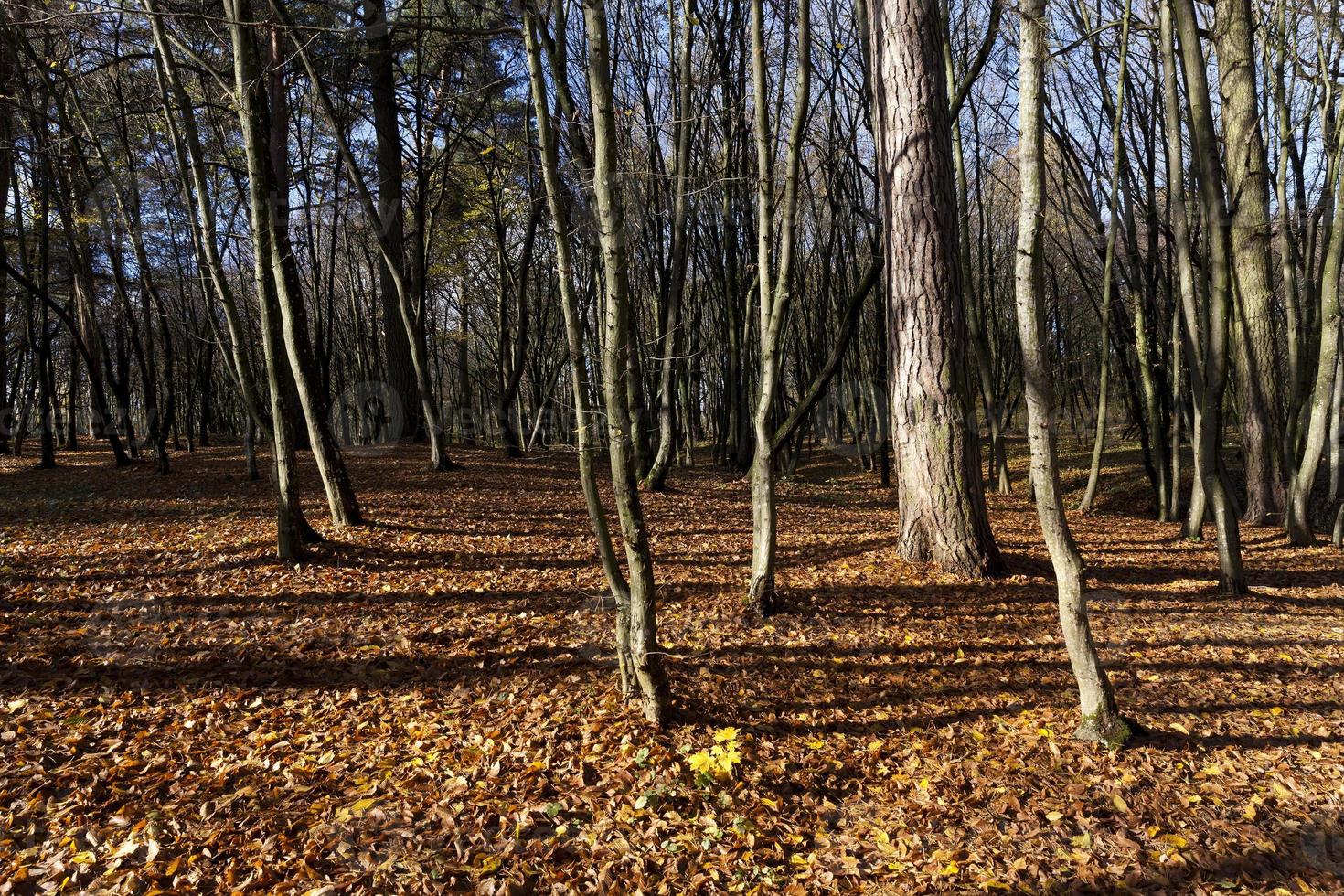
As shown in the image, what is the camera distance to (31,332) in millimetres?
14969

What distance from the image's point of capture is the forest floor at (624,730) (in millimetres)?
2986

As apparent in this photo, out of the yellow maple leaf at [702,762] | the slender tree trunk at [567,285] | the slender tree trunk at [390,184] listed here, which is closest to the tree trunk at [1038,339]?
the yellow maple leaf at [702,762]

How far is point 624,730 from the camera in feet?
12.6

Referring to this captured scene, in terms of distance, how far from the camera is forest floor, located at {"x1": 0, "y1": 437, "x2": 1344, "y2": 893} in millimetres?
2986

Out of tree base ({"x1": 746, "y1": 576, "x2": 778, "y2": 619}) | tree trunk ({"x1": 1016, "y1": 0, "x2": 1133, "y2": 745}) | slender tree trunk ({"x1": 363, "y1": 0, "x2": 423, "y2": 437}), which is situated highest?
slender tree trunk ({"x1": 363, "y1": 0, "x2": 423, "y2": 437})

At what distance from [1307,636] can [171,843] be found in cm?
720

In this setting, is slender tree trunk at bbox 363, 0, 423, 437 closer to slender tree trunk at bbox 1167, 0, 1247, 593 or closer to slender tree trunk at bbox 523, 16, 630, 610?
slender tree trunk at bbox 523, 16, 630, 610

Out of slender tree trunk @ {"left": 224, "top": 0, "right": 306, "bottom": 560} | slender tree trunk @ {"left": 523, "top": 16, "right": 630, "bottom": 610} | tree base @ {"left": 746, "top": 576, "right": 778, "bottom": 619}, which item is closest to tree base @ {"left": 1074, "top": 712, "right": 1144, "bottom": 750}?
tree base @ {"left": 746, "top": 576, "right": 778, "bottom": 619}

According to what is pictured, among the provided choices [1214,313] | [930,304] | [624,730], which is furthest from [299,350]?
[1214,313]

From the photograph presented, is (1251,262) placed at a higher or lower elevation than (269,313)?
higher

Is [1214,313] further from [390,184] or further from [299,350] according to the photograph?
[390,184]

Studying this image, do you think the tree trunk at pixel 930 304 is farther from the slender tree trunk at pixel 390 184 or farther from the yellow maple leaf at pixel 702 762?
the slender tree trunk at pixel 390 184

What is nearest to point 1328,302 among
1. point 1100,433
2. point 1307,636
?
point 1100,433

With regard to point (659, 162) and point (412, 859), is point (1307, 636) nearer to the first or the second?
point (412, 859)
